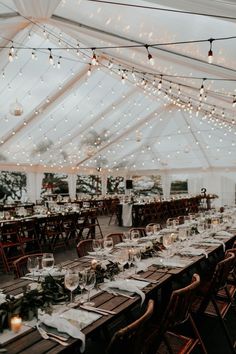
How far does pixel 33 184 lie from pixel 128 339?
50.1ft

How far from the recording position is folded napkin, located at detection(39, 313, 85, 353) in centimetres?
161

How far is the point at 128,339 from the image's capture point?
169cm

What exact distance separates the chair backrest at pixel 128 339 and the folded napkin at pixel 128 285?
0.41 meters

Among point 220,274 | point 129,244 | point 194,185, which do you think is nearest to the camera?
point 220,274

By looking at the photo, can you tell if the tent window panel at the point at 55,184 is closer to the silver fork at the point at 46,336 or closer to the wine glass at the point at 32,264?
the wine glass at the point at 32,264

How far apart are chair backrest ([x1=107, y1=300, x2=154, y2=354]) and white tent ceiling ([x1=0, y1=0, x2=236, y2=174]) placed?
107 inches

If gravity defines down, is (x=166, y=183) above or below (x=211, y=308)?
above

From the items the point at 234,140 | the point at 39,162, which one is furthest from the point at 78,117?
the point at 234,140

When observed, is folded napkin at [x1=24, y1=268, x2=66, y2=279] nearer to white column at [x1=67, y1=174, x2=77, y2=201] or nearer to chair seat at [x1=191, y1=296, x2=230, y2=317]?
chair seat at [x1=191, y1=296, x2=230, y2=317]

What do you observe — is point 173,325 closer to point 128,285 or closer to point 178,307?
point 178,307

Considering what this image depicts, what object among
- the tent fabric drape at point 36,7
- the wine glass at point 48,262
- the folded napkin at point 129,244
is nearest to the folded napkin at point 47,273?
the wine glass at point 48,262

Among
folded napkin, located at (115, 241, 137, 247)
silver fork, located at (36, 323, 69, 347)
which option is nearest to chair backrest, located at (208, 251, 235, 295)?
folded napkin, located at (115, 241, 137, 247)

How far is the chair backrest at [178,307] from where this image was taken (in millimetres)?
2160

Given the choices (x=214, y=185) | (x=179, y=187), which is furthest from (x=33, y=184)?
(x=214, y=185)
